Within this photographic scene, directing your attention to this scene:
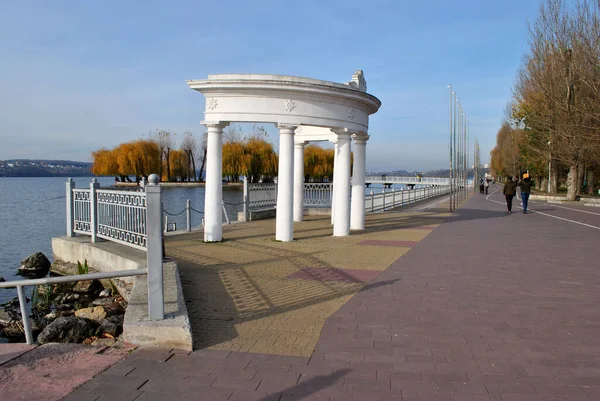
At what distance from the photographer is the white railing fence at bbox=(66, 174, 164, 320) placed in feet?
18.5

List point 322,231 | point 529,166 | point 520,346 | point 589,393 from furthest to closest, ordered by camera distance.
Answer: point 529,166 < point 322,231 < point 520,346 < point 589,393

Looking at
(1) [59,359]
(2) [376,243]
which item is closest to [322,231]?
(2) [376,243]

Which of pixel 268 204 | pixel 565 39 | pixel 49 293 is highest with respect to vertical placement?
pixel 565 39

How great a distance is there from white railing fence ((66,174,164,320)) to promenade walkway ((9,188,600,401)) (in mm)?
844

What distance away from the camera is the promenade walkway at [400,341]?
4.37 meters

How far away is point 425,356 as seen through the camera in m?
5.14

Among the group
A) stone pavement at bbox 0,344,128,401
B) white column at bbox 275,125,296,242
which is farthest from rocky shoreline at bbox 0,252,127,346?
white column at bbox 275,125,296,242

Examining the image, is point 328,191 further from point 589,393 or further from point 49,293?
point 589,393

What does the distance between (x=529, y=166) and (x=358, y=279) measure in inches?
1994

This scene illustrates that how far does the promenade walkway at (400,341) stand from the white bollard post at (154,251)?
528mm

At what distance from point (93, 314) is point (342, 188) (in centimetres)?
830

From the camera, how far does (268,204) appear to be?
2128cm

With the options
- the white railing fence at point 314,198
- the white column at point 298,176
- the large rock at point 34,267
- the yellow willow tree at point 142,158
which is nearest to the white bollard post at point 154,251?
the large rock at point 34,267

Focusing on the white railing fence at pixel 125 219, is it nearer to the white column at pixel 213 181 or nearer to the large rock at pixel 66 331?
the large rock at pixel 66 331
